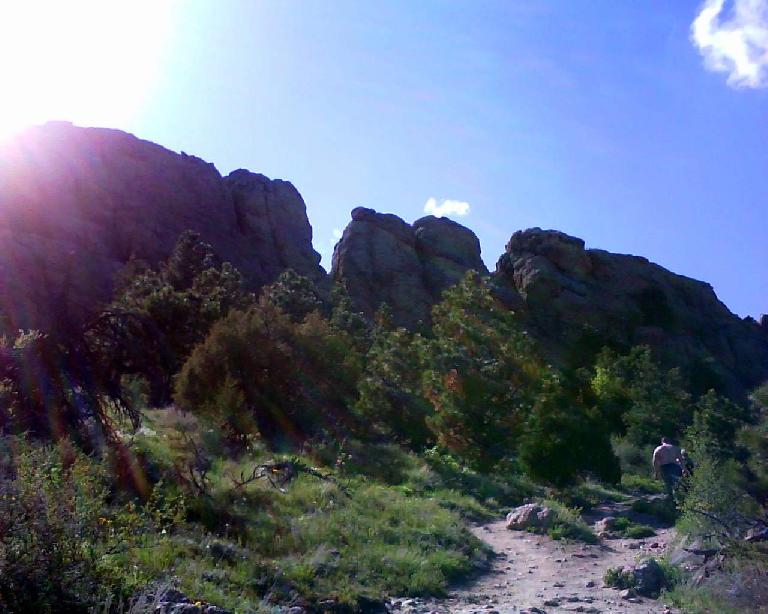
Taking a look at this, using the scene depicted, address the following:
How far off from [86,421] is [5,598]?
8166 millimetres

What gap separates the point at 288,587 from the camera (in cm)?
966

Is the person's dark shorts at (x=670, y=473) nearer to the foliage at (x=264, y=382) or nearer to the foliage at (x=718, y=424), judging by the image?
the foliage at (x=718, y=424)

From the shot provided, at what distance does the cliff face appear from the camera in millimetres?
60125

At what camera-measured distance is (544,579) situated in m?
12.8

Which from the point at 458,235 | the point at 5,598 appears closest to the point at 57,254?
Result: the point at 458,235

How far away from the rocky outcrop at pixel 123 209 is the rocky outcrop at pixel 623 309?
17.5 metres

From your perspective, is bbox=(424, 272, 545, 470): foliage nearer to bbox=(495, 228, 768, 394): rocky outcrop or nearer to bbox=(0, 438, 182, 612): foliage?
bbox=(0, 438, 182, 612): foliage

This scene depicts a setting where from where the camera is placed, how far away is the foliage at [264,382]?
23.5 metres

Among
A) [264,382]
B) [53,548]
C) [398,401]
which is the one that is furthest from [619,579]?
[398,401]

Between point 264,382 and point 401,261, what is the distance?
45.5m

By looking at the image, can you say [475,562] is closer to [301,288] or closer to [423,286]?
[301,288]

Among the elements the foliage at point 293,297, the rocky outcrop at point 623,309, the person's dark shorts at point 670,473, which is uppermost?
the rocky outcrop at point 623,309

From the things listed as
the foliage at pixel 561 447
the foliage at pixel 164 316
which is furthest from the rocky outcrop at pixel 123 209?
the foliage at pixel 561 447

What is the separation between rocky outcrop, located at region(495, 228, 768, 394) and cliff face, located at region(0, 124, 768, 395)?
11 centimetres
